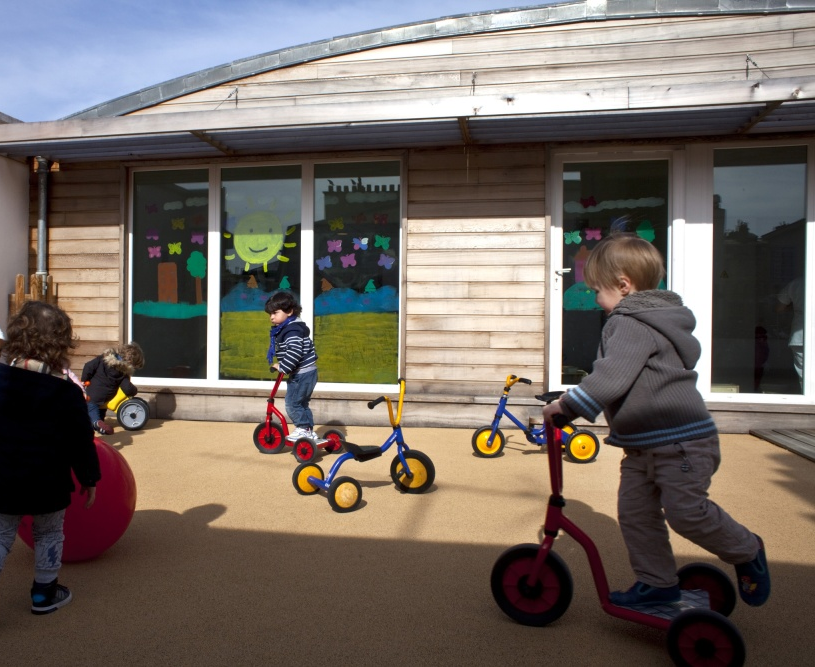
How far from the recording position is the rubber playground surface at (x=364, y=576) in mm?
2725

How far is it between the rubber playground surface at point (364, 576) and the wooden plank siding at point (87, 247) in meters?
3.49

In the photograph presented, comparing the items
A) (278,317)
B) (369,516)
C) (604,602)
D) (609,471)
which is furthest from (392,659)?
(278,317)

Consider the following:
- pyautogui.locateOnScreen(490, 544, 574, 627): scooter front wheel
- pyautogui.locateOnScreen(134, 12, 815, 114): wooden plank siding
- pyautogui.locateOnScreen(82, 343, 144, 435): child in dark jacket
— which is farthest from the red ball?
pyautogui.locateOnScreen(134, 12, 815, 114): wooden plank siding

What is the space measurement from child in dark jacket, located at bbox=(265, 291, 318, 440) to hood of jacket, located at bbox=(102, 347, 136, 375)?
1885mm

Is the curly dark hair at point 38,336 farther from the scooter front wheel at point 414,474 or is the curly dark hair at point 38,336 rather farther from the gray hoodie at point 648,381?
the scooter front wheel at point 414,474

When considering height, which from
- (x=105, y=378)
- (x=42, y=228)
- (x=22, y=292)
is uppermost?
(x=42, y=228)

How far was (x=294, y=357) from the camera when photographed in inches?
244

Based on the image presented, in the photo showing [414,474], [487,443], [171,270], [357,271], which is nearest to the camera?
[414,474]

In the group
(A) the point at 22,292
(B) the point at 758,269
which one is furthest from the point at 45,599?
(B) the point at 758,269

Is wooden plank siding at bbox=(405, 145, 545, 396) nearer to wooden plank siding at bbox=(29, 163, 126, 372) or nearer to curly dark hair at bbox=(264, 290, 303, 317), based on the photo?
curly dark hair at bbox=(264, 290, 303, 317)

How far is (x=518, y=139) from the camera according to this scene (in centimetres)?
741

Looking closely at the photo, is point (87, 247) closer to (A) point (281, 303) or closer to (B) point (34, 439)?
(A) point (281, 303)

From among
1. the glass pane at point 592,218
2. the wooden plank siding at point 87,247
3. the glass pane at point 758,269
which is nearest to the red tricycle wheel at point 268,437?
the wooden plank siding at point 87,247

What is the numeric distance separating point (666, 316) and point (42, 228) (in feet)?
26.3
